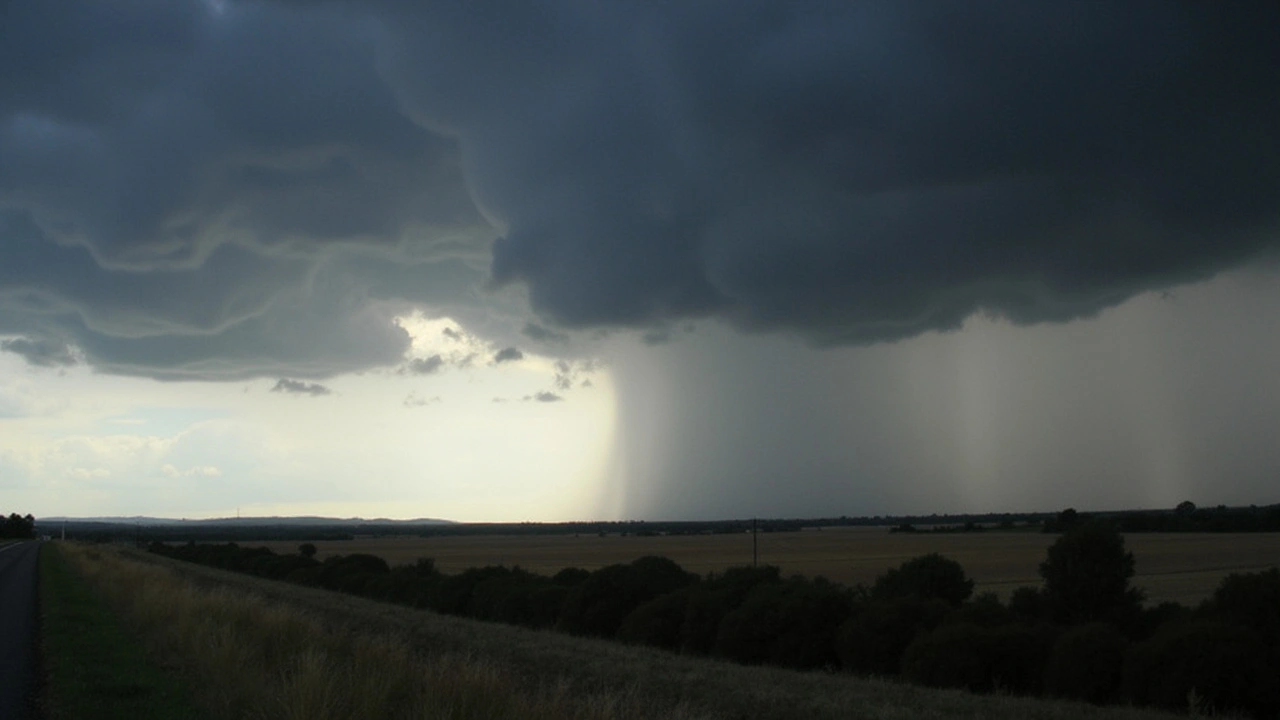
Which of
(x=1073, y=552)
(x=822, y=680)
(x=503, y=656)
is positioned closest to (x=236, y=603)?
(x=503, y=656)

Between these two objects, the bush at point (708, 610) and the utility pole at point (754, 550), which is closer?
the bush at point (708, 610)

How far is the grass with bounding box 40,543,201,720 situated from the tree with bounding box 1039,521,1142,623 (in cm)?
2140

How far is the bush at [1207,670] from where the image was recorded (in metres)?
16.8

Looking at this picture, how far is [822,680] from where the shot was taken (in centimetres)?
1975

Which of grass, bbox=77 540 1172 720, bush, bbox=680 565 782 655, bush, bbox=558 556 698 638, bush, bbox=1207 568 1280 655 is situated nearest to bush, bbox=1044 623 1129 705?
grass, bbox=77 540 1172 720

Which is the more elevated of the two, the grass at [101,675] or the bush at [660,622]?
the grass at [101,675]

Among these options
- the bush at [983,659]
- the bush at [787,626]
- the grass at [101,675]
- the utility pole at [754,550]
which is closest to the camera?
the grass at [101,675]

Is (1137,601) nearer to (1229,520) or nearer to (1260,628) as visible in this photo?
(1260,628)

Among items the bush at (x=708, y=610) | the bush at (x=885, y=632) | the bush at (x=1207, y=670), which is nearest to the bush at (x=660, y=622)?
the bush at (x=708, y=610)

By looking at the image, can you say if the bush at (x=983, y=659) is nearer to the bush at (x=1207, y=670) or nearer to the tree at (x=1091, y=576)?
the bush at (x=1207, y=670)

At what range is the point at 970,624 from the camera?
20.7 meters

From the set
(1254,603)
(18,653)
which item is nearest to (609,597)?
(18,653)

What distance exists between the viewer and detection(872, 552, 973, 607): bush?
2970 centimetres

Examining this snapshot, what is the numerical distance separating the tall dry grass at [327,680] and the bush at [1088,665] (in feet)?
26.9
